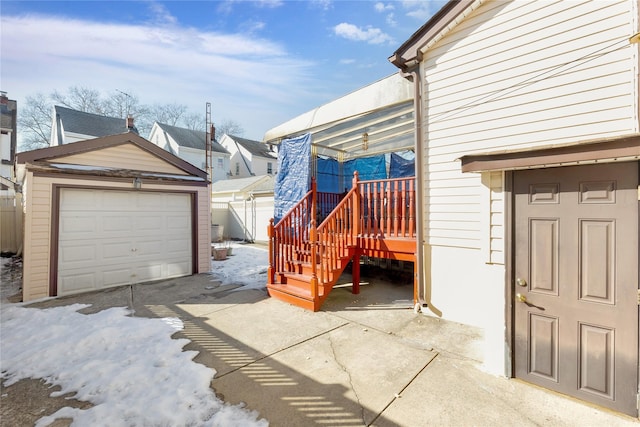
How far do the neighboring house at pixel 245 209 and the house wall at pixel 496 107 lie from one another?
9180 millimetres

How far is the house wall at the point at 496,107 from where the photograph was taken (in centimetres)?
285

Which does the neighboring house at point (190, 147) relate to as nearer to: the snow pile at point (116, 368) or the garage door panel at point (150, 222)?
the garage door panel at point (150, 222)

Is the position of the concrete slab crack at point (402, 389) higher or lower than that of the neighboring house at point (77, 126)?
lower

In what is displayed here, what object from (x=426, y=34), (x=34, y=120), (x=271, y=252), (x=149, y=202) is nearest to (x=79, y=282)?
(x=149, y=202)

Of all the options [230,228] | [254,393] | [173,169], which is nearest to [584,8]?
[254,393]

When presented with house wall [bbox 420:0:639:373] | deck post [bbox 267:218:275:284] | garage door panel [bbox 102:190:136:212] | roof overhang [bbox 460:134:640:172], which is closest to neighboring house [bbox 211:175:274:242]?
garage door panel [bbox 102:190:136:212]

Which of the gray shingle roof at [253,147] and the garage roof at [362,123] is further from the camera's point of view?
the gray shingle roof at [253,147]

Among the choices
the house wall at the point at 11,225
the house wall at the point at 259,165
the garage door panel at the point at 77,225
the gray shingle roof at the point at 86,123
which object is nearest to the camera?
the garage door panel at the point at 77,225

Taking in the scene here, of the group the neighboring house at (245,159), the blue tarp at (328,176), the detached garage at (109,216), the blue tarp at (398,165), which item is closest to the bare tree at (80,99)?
the neighboring house at (245,159)

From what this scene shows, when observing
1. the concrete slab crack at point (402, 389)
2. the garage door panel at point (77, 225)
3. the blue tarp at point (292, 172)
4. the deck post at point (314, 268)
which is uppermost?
the blue tarp at point (292, 172)

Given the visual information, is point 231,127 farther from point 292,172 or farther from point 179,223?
point 292,172

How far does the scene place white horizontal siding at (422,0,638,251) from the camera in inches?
114

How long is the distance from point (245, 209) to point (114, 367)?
11.1 metres

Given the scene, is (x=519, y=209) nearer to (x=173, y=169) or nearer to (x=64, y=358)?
(x=64, y=358)
